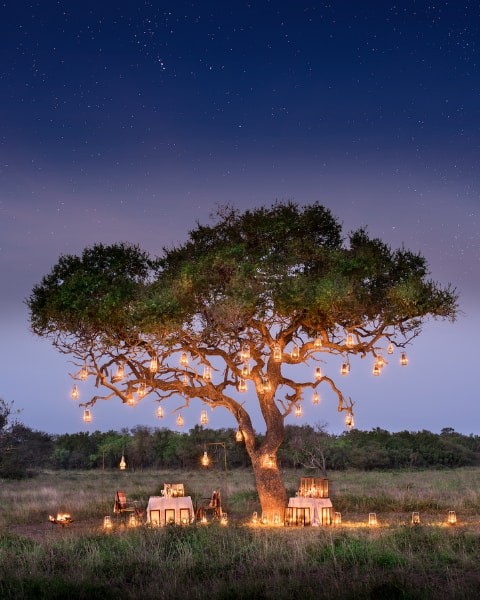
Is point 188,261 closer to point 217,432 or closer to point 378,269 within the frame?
point 378,269

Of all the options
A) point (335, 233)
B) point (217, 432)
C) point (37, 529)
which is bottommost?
point (37, 529)

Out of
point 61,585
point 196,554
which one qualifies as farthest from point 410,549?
point 61,585

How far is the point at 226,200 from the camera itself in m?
19.0

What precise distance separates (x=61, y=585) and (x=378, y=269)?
1180 cm

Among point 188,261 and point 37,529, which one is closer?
point 37,529

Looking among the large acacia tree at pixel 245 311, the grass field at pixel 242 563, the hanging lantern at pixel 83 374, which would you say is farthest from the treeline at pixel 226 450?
the grass field at pixel 242 563

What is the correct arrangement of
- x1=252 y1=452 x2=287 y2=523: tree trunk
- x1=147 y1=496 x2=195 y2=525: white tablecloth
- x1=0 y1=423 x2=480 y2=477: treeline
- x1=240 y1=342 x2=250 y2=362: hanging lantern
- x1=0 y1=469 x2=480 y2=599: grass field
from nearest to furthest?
x1=0 y1=469 x2=480 y2=599: grass field, x1=240 y1=342 x2=250 y2=362: hanging lantern, x1=147 y1=496 x2=195 y2=525: white tablecloth, x1=252 y1=452 x2=287 y2=523: tree trunk, x1=0 y1=423 x2=480 y2=477: treeline

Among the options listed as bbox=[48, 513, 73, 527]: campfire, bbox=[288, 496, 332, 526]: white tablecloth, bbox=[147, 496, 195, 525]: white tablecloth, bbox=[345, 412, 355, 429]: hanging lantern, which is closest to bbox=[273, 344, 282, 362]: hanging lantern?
bbox=[345, 412, 355, 429]: hanging lantern

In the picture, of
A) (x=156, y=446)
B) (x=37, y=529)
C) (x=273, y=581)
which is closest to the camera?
(x=273, y=581)

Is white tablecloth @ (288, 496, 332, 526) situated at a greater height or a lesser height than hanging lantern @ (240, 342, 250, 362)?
lesser

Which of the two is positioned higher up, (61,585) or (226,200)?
(226,200)

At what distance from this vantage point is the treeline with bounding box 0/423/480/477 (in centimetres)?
4581

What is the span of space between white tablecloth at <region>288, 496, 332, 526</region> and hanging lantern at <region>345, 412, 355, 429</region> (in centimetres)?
180

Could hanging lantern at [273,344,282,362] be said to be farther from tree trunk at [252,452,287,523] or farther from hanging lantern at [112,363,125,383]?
hanging lantern at [112,363,125,383]
